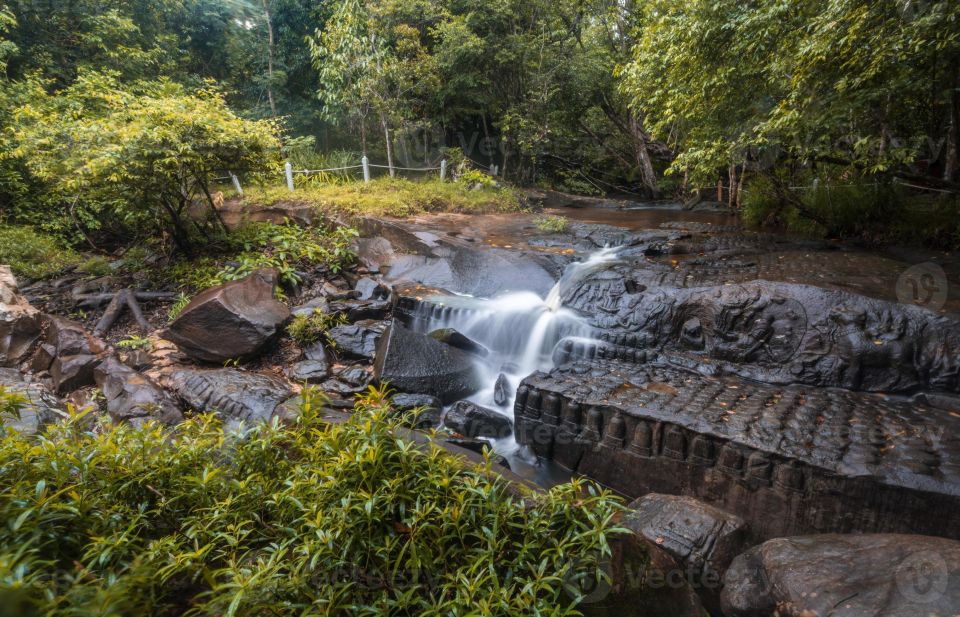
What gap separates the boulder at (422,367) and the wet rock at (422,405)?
155 millimetres

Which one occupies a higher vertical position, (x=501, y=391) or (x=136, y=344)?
(x=136, y=344)

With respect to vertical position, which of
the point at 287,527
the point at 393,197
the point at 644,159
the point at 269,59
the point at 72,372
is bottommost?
the point at 72,372

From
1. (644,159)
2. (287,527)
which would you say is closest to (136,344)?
(287,527)

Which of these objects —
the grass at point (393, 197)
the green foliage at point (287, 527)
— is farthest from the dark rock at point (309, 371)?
the grass at point (393, 197)

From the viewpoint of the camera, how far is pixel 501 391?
6.37 m

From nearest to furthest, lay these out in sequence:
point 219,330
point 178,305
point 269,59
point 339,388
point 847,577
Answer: point 847,577, point 339,388, point 219,330, point 178,305, point 269,59

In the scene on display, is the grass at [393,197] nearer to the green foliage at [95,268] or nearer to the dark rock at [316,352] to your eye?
the green foliage at [95,268]

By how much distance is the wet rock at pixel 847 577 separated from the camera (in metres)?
2.49

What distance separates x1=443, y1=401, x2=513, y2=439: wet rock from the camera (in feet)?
18.5

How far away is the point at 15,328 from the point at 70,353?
1.11 meters

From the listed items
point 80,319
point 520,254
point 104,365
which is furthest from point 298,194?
point 104,365

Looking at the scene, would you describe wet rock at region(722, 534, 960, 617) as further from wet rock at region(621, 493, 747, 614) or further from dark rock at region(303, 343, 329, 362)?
dark rock at region(303, 343, 329, 362)

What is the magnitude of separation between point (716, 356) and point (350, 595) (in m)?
5.28

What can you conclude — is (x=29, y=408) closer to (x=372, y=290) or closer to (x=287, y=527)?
(x=287, y=527)
